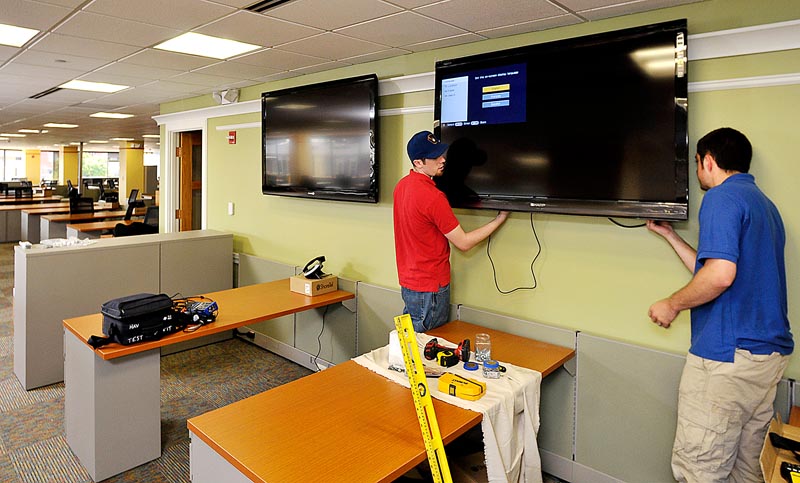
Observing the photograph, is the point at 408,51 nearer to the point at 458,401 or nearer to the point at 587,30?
the point at 587,30

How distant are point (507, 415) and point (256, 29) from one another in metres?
2.54

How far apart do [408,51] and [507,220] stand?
4.50 ft

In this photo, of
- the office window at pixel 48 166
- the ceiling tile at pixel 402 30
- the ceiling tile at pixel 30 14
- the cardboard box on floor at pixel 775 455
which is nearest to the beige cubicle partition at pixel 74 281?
the ceiling tile at pixel 30 14

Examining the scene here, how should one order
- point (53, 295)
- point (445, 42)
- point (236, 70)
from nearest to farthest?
point (445, 42), point (53, 295), point (236, 70)

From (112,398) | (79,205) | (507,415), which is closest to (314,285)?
(112,398)

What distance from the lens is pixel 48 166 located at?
77.7ft

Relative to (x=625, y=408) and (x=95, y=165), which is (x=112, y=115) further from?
(x=95, y=165)

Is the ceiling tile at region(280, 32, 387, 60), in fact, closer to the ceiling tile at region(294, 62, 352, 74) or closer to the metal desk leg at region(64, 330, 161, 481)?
the ceiling tile at region(294, 62, 352, 74)

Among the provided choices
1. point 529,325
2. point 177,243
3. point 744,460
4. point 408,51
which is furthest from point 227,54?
point 744,460

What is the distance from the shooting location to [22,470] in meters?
2.96

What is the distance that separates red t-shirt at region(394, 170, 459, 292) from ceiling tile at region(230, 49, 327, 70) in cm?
141

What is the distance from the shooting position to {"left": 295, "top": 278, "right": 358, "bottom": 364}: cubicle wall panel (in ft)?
13.8

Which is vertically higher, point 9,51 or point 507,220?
point 9,51

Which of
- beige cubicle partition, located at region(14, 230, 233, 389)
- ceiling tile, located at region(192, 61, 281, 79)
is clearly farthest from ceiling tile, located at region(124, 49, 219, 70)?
beige cubicle partition, located at region(14, 230, 233, 389)
